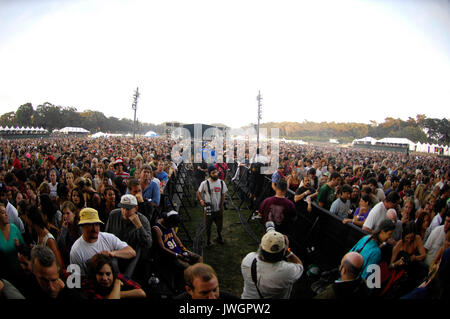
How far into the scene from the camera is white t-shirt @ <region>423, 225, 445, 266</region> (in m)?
3.47

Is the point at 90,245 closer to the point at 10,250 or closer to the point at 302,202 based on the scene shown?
the point at 10,250

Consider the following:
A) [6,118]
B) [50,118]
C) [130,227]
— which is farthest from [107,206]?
[6,118]

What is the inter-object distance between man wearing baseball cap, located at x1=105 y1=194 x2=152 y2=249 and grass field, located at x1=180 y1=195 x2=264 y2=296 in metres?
2.00

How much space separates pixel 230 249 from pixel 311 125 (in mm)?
103179

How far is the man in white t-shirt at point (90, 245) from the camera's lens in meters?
2.76

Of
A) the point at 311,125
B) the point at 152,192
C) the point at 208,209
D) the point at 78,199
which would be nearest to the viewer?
the point at 78,199

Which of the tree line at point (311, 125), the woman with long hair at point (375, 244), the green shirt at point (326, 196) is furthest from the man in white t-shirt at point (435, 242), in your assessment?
the tree line at point (311, 125)

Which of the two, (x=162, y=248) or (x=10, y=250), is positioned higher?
(x=10, y=250)

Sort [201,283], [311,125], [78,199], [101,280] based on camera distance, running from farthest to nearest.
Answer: [311,125] < [78,199] < [101,280] < [201,283]

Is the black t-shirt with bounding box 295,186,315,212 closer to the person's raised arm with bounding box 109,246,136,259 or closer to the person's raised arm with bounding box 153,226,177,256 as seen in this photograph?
the person's raised arm with bounding box 153,226,177,256

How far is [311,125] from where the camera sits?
334 ft

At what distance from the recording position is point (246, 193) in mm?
9953

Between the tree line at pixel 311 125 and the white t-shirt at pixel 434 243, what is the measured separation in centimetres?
8269

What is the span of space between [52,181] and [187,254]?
4.49 m
